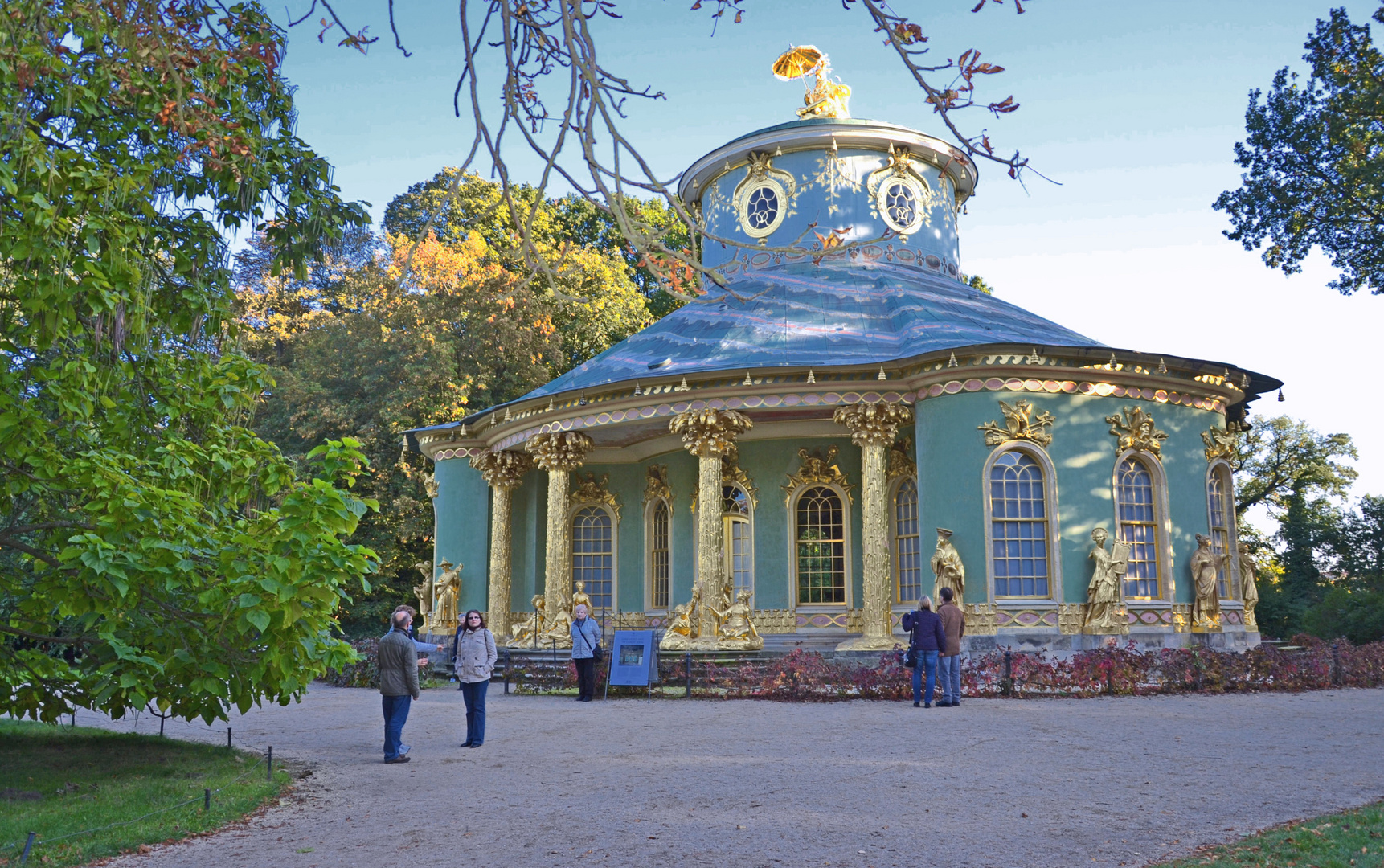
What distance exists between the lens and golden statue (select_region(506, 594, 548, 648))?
828 inches

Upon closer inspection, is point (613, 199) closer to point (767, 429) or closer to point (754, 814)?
point (754, 814)

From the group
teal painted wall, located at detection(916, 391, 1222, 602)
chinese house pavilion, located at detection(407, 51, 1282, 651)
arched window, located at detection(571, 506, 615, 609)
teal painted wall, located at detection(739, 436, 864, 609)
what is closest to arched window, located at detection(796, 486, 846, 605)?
chinese house pavilion, located at detection(407, 51, 1282, 651)

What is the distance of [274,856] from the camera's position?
6.50m

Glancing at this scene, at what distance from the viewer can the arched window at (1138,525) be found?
1812 centimetres

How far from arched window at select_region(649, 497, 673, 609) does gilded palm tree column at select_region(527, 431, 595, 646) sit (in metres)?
2.41

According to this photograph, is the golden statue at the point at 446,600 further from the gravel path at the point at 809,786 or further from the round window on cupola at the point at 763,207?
the round window on cupola at the point at 763,207

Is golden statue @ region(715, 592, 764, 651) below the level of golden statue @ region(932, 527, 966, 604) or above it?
below

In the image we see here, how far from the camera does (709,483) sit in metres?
19.4

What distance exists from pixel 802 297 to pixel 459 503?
879cm

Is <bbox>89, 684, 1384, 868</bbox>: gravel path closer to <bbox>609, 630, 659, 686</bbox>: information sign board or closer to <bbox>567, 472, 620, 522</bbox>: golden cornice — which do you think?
A: <bbox>609, 630, 659, 686</bbox>: information sign board

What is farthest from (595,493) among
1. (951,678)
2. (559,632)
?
(951,678)

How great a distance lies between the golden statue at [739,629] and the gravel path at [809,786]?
4.14 m

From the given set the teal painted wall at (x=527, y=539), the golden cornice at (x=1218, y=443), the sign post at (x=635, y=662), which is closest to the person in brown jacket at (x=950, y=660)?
the sign post at (x=635, y=662)

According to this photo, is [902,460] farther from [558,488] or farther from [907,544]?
[558,488]
